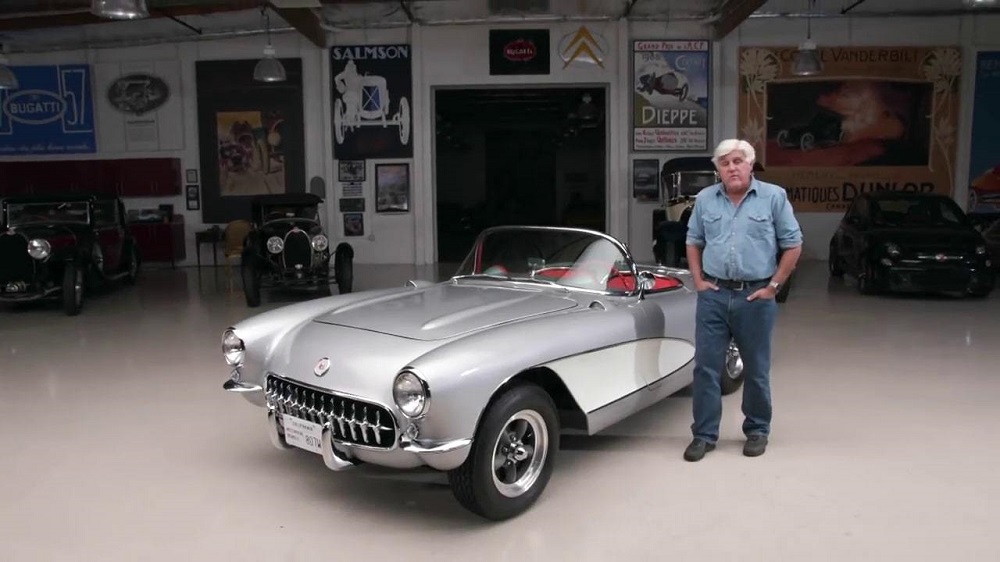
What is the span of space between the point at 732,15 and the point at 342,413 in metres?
11.7

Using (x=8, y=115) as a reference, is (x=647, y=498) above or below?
below

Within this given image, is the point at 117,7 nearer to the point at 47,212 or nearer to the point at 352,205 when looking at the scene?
Result: the point at 47,212

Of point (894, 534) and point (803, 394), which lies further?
point (803, 394)

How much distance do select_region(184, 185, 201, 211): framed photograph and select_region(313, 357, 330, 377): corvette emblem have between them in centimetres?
1249

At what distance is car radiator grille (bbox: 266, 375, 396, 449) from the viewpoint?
302cm


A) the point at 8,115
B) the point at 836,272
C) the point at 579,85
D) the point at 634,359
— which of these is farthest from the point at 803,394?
the point at 8,115

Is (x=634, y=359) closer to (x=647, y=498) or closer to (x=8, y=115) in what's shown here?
(x=647, y=498)

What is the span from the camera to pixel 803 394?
17.1 ft

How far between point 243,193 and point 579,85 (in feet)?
21.8

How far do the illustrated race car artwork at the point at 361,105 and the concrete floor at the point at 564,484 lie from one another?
346 inches

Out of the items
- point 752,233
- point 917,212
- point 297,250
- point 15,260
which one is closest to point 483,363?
point 752,233

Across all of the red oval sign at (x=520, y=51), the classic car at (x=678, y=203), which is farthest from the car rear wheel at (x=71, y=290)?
the red oval sign at (x=520, y=51)

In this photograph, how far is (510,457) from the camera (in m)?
3.30

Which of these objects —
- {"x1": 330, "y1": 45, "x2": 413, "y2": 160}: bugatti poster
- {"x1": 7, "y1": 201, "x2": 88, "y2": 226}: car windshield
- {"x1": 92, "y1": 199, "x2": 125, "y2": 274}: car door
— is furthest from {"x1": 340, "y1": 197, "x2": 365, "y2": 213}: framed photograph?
{"x1": 7, "y1": 201, "x2": 88, "y2": 226}: car windshield
